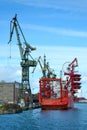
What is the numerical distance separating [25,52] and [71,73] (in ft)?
125

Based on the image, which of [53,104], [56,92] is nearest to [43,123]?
[53,104]

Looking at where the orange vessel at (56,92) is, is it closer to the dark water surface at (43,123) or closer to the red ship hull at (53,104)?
the red ship hull at (53,104)

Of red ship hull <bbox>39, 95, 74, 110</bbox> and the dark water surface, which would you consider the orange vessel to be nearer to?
red ship hull <bbox>39, 95, 74, 110</bbox>

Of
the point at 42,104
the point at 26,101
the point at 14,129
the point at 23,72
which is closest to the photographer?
the point at 14,129

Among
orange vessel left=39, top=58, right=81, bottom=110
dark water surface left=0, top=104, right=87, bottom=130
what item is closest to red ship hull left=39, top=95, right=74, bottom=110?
orange vessel left=39, top=58, right=81, bottom=110

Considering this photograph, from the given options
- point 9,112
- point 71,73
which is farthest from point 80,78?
point 9,112

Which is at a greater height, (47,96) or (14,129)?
(47,96)

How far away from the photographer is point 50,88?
176 metres

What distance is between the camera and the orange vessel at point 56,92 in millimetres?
156375

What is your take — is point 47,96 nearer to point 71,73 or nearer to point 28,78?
point 28,78

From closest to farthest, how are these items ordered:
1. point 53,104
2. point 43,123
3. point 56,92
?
point 43,123 → point 53,104 → point 56,92

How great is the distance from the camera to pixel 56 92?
17850 centimetres

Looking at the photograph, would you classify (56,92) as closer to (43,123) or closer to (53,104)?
(53,104)

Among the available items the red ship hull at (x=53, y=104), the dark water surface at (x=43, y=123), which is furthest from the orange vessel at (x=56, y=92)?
the dark water surface at (x=43, y=123)
